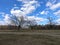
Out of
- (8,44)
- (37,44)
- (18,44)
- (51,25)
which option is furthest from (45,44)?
(51,25)

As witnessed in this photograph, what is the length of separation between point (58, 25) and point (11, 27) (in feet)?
72.7

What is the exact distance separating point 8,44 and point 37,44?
7.72ft

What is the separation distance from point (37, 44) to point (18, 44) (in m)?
1.56

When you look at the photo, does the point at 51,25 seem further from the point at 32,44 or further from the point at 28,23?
the point at 32,44

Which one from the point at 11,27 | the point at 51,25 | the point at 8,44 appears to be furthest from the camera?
the point at 51,25

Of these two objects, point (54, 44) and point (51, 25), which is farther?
point (51, 25)

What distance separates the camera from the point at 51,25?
66500 mm

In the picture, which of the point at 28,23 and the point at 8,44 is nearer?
the point at 8,44

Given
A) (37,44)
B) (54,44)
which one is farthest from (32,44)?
(54,44)

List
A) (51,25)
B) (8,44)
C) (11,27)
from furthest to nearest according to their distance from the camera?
(51,25) → (11,27) → (8,44)

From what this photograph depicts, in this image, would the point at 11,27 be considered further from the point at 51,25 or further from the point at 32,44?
the point at 32,44

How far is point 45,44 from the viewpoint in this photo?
11633 mm

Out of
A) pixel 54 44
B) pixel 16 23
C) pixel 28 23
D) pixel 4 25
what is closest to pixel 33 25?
pixel 28 23

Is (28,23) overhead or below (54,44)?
overhead
